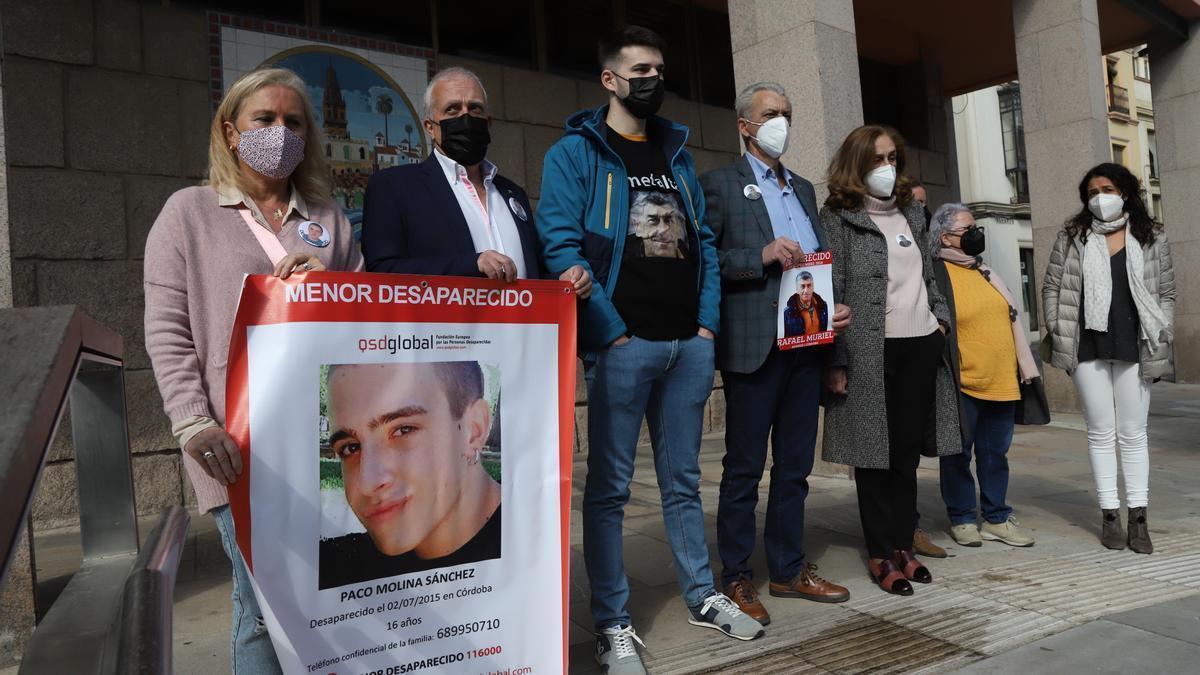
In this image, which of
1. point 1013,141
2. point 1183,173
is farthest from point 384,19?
point 1013,141

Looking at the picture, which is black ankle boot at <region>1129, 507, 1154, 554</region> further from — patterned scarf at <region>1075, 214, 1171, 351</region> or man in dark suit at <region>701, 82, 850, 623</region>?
man in dark suit at <region>701, 82, 850, 623</region>

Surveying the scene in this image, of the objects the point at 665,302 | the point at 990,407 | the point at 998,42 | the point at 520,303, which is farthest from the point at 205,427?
the point at 998,42

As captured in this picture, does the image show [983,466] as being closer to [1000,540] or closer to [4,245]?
[1000,540]

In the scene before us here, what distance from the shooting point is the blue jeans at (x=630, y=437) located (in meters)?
3.02

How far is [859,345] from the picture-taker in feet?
12.6

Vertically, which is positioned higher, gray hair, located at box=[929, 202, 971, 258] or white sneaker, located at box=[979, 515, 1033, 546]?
gray hair, located at box=[929, 202, 971, 258]

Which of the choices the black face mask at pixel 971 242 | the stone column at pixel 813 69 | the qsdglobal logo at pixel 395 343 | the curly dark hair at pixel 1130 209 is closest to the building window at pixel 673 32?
the stone column at pixel 813 69

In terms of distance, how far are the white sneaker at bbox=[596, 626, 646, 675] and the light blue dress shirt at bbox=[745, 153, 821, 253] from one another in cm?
174

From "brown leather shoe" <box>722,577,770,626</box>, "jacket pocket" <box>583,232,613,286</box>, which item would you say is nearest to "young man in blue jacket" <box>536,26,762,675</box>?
"jacket pocket" <box>583,232,613,286</box>

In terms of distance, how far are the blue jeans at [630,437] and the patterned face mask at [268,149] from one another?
1.22 m

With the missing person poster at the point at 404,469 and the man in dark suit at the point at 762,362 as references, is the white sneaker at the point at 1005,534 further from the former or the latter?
the missing person poster at the point at 404,469

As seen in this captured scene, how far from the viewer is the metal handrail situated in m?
0.82

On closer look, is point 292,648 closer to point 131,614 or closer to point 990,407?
point 131,614

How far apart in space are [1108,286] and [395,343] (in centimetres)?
387
